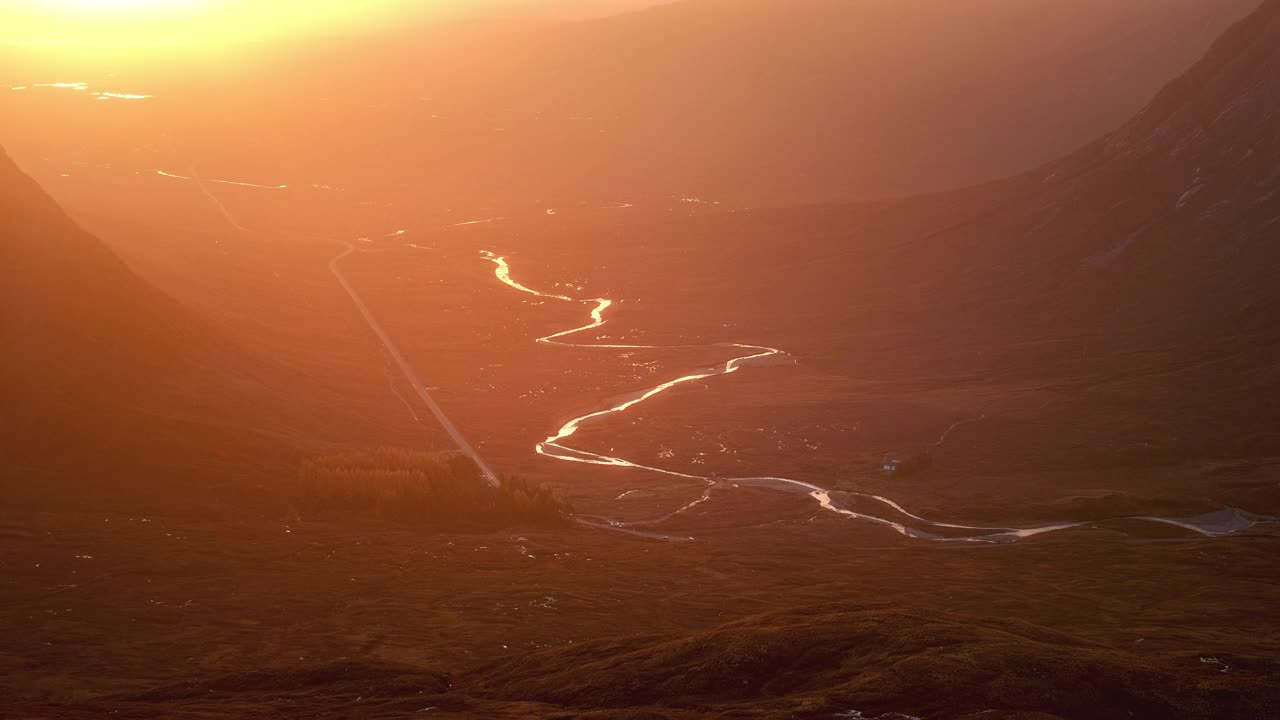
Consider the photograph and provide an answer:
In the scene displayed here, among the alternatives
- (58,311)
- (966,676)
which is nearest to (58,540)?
(58,311)

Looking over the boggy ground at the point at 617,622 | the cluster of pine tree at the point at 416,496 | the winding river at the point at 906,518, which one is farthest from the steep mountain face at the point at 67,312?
the winding river at the point at 906,518

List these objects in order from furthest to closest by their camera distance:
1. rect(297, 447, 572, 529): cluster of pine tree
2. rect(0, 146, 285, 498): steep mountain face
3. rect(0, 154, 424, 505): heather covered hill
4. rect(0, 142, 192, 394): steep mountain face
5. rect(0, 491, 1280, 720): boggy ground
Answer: rect(0, 142, 192, 394): steep mountain face
rect(297, 447, 572, 529): cluster of pine tree
rect(0, 154, 424, 505): heather covered hill
rect(0, 146, 285, 498): steep mountain face
rect(0, 491, 1280, 720): boggy ground

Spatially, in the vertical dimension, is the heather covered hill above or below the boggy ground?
above

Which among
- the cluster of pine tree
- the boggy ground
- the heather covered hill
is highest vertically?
the heather covered hill

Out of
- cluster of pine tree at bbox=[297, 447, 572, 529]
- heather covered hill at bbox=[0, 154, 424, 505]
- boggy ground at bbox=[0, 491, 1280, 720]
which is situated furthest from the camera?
cluster of pine tree at bbox=[297, 447, 572, 529]

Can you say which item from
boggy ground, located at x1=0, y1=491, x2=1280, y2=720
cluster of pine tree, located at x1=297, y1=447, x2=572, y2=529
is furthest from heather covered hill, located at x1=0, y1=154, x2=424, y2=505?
boggy ground, located at x1=0, y1=491, x2=1280, y2=720

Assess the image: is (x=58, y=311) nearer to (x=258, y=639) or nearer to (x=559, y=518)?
(x=559, y=518)

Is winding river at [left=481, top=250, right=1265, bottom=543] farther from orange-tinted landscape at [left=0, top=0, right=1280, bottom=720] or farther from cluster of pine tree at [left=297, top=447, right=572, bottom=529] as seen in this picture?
cluster of pine tree at [left=297, top=447, right=572, bottom=529]

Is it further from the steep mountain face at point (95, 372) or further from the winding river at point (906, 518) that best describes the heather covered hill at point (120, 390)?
the winding river at point (906, 518)
